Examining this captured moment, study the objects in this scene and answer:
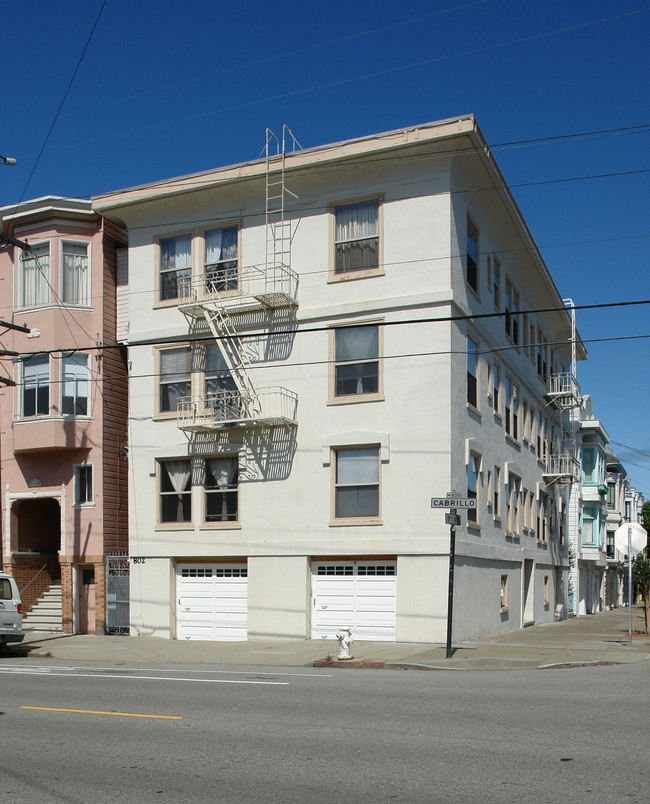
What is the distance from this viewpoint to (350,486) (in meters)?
21.9

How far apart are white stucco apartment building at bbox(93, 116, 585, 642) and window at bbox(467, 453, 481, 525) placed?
0.36 ft

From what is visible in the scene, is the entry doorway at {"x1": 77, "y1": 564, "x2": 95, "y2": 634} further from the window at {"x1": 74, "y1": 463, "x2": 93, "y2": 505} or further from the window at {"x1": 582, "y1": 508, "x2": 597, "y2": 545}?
the window at {"x1": 582, "y1": 508, "x2": 597, "y2": 545}

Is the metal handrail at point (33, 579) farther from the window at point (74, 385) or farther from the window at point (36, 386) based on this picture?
the window at point (74, 385)

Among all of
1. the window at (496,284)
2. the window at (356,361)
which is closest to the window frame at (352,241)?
the window at (356,361)

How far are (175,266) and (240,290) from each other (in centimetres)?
235

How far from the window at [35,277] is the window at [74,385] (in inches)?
77.0

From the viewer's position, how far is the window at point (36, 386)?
81.1ft

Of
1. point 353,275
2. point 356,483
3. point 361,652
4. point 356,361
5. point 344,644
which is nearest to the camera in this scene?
point 344,644

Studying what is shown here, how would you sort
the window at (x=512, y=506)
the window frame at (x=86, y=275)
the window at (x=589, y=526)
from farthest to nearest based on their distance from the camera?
the window at (x=589, y=526) → the window at (x=512, y=506) → the window frame at (x=86, y=275)

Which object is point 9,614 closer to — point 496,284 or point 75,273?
point 75,273

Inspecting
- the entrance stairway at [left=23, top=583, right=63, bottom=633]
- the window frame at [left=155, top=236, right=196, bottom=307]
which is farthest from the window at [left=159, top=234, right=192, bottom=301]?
the entrance stairway at [left=23, top=583, right=63, bottom=633]

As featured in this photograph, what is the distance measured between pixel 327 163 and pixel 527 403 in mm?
13709

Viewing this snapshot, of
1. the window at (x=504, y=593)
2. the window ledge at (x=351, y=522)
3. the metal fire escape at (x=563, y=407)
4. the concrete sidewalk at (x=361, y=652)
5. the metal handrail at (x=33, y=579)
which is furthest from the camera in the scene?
the metal fire escape at (x=563, y=407)

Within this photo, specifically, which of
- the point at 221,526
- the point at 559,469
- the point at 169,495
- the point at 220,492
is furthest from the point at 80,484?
the point at 559,469
